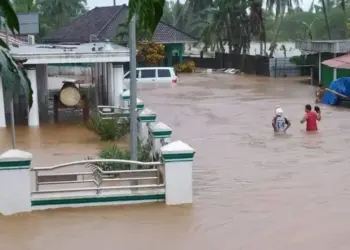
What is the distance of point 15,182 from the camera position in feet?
27.7

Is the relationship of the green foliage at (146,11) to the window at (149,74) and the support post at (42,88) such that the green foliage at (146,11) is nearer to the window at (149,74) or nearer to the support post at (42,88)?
the support post at (42,88)

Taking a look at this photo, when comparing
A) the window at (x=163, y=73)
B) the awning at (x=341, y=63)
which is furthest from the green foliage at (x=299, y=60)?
the awning at (x=341, y=63)

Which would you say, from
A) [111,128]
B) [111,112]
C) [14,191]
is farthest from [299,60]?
[14,191]

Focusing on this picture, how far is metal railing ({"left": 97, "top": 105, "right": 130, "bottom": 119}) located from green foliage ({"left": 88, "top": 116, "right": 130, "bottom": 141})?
0.38m

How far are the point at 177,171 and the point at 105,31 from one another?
119 ft

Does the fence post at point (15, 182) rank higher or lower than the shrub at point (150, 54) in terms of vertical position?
lower

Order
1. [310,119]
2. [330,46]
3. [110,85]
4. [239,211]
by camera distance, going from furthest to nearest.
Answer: [330,46], [110,85], [310,119], [239,211]

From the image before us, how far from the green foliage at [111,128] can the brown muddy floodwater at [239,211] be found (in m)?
1.23

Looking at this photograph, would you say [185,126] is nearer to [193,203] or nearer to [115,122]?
[115,122]

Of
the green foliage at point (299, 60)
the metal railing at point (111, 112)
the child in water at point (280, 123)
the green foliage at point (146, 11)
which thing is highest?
the green foliage at point (146, 11)

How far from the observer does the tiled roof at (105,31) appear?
146 feet

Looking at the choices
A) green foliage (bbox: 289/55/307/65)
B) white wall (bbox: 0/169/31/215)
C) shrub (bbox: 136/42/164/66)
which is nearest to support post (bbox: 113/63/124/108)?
white wall (bbox: 0/169/31/215)

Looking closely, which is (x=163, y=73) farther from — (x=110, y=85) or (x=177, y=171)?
(x=177, y=171)

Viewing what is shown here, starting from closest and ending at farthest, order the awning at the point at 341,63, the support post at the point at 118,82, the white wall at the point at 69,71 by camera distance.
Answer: the support post at the point at 118,82
the awning at the point at 341,63
the white wall at the point at 69,71
